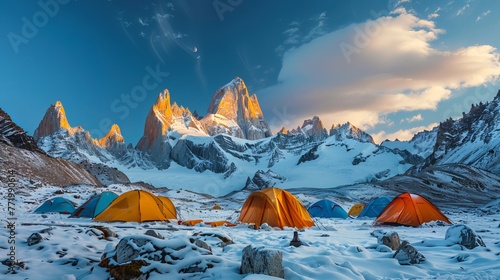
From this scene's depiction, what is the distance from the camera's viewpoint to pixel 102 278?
5270 mm

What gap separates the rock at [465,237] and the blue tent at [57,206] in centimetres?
2311

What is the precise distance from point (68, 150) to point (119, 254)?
578 feet

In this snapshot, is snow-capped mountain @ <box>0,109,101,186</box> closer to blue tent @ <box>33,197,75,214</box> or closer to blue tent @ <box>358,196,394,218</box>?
blue tent @ <box>33,197,75,214</box>

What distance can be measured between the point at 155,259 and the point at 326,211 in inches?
881

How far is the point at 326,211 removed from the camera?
26.3 metres

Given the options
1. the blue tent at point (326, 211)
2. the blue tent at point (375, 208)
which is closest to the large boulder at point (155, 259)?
the blue tent at point (375, 208)

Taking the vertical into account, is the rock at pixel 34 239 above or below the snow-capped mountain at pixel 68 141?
below

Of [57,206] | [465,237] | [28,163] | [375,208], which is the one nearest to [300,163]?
[28,163]

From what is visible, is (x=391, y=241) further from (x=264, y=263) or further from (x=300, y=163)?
(x=300, y=163)

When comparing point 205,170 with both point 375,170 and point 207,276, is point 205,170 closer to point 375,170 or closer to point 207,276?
point 375,170

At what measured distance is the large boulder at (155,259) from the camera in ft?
17.4

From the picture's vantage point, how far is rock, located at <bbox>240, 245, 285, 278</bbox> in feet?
17.3

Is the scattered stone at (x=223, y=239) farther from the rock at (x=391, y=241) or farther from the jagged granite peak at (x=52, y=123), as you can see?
the jagged granite peak at (x=52, y=123)

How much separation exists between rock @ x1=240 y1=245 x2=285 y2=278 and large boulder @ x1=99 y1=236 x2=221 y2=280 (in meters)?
0.79
